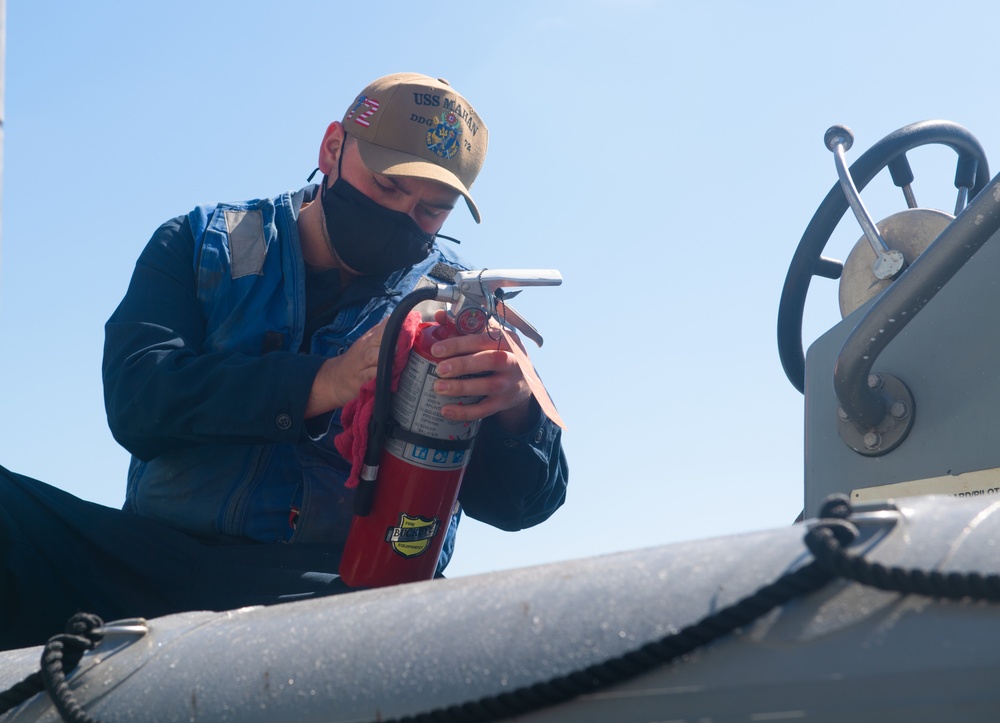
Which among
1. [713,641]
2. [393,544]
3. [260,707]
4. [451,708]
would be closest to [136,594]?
[393,544]

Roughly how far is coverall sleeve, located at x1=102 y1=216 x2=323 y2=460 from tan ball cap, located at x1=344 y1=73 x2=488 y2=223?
48cm

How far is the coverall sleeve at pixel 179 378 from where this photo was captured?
1805mm

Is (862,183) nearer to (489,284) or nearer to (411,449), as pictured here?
(489,284)

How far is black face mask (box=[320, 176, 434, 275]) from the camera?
2.15 metres

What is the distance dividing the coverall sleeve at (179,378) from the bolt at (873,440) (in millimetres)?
937

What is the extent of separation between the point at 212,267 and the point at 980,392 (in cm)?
142

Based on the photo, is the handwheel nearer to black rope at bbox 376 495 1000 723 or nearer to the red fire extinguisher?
the red fire extinguisher

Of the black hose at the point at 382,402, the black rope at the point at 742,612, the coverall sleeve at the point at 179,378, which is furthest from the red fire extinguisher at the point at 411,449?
the black rope at the point at 742,612

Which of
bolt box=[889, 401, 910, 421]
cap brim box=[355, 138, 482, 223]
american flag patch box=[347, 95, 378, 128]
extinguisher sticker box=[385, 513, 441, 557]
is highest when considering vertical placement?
american flag patch box=[347, 95, 378, 128]

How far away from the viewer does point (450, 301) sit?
1737mm

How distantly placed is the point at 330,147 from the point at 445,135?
0.97 ft

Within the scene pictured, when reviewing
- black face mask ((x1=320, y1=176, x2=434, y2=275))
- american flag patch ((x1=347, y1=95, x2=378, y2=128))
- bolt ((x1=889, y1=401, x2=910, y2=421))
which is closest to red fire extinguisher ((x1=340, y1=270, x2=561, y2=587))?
black face mask ((x1=320, y1=176, x2=434, y2=275))

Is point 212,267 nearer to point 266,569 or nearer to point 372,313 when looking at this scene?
point 372,313

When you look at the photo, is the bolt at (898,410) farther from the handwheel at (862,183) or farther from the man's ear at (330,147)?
the man's ear at (330,147)
